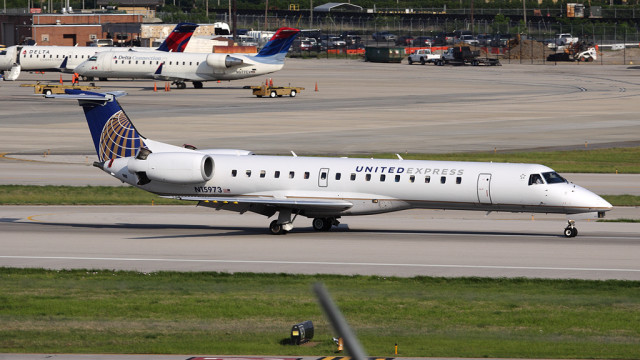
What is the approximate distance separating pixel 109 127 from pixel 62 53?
237 ft

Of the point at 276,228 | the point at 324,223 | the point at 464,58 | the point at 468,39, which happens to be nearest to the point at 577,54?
the point at 464,58

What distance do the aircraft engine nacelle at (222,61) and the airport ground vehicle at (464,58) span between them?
174ft

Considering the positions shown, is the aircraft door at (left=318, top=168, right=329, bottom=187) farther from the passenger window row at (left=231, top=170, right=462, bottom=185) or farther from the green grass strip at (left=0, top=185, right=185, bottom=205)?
the green grass strip at (left=0, top=185, right=185, bottom=205)

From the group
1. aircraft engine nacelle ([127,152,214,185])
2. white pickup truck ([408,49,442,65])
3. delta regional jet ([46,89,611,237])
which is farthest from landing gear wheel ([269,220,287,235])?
white pickup truck ([408,49,442,65])

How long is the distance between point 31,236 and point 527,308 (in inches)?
754

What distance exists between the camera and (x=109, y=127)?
38.3 m

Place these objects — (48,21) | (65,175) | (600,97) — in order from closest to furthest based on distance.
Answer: (65,175) → (600,97) → (48,21)

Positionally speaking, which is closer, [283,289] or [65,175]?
[283,289]

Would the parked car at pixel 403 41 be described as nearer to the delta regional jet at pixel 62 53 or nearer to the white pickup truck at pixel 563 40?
the white pickup truck at pixel 563 40

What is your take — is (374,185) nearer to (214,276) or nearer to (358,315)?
(214,276)

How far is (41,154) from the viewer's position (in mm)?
59156

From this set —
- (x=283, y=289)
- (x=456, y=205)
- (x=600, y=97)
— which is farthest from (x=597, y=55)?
(x=283, y=289)

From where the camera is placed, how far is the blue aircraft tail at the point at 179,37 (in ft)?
346

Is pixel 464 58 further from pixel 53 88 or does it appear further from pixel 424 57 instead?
pixel 53 88
